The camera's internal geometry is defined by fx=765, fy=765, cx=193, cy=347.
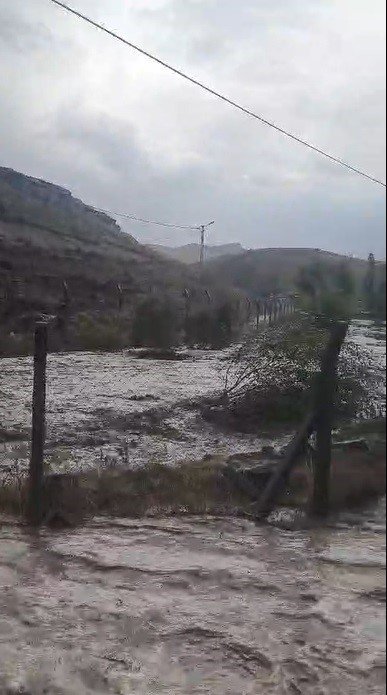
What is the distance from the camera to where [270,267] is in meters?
1.33

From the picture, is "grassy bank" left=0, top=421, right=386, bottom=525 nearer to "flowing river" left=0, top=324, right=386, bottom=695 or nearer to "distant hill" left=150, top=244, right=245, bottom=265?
"flowing river" left=0, top=324, right=386, bottom=695

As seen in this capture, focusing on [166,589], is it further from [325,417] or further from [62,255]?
[325,417]

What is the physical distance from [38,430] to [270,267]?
1979 mm

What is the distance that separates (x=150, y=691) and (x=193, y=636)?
31 cm

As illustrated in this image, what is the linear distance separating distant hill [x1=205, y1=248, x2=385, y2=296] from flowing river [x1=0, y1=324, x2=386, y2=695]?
1.14ft

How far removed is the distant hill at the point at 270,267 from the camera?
1.17 metres

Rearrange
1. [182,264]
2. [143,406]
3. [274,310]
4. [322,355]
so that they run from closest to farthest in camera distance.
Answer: [322,355], [274,310], [182,264], [143,406]

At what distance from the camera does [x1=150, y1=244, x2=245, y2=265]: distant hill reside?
4.99ft

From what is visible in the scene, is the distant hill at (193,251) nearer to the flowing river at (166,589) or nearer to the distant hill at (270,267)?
the distant hill at (270,267)

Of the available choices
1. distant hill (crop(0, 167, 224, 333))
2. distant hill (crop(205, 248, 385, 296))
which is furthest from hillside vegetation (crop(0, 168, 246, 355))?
distant hill (crop(205, 248, 385, 296))

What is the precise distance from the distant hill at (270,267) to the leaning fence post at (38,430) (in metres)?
0.93

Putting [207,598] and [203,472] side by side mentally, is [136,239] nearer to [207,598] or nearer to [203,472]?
[203,472]

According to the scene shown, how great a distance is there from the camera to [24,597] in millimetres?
3076

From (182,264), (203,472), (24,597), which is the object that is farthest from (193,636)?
(182,264)
